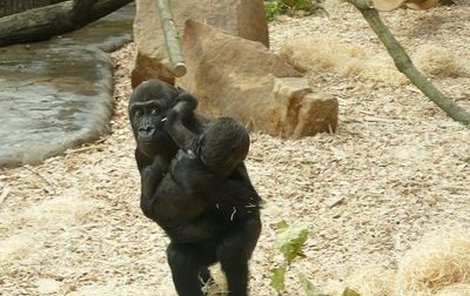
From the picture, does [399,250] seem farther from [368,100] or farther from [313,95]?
[368,100]

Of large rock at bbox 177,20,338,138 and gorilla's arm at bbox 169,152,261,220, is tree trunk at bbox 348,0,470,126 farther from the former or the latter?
large rock at bbox 177,20,338,138

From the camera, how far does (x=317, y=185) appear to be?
14.7ft

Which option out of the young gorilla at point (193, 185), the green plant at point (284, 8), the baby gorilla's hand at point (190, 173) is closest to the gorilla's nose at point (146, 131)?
the young gorilla at point (193, 185)

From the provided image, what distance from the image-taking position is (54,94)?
19.9ft

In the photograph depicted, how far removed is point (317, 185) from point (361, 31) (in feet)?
11.1

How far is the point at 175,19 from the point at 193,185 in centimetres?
321

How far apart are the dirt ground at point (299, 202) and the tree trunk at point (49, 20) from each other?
7.01ft

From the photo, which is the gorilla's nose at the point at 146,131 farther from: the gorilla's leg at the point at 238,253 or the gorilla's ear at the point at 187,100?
the gorilla's leg at the point at 238,253

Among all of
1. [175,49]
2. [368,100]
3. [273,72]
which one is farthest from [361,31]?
[175,49]

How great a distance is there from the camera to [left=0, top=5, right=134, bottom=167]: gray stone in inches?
204

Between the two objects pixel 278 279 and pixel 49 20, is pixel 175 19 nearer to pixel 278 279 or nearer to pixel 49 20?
pixel 49 20

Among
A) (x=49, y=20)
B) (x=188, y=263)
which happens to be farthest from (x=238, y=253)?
(x=49, y=20)

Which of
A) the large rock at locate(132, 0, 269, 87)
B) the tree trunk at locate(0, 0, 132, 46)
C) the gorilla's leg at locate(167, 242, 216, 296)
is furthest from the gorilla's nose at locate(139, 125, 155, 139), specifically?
the tree trunk at locate(0, 0, 132, 46)

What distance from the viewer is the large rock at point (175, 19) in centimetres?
582
